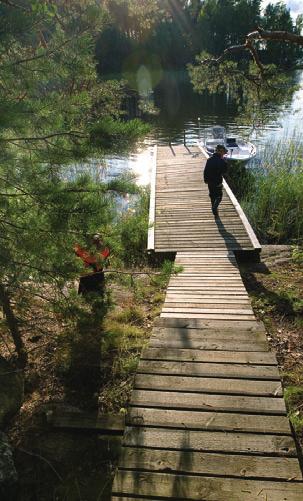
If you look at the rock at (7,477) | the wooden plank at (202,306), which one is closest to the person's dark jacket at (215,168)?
the wooden plank at (202,306)

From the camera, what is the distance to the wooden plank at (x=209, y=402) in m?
2.88

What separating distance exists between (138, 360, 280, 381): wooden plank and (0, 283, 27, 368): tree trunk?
1533 mm

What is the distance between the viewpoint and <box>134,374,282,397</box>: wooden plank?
3.06 meters

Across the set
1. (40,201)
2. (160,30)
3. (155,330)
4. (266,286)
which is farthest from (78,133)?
(160,30)

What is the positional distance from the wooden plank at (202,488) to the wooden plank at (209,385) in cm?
76

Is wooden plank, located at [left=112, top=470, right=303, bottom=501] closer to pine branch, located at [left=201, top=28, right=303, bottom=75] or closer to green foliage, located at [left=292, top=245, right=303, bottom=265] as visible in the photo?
green foliage, located at [left=292, top=245, right=303, bottom=265]

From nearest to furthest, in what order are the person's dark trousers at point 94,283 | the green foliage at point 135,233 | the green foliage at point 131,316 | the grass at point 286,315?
the grass at point 286,315
the green foliage at point 135,233
the person's dark trousers at point 94,283
the green foliage at point 131,316

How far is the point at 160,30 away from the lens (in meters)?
58.6

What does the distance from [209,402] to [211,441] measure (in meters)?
0.36

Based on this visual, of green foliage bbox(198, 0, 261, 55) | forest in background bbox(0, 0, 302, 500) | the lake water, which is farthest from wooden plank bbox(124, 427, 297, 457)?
green foliage bbox(198, 0, 261, 55)

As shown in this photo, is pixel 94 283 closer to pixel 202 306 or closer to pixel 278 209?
pixel 202 306

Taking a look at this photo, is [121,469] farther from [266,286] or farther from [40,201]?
[266,286]

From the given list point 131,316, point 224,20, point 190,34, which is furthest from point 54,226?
point 224,20

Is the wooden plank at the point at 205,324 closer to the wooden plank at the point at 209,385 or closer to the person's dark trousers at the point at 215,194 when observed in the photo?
the wooden plank at the point at 209,385
